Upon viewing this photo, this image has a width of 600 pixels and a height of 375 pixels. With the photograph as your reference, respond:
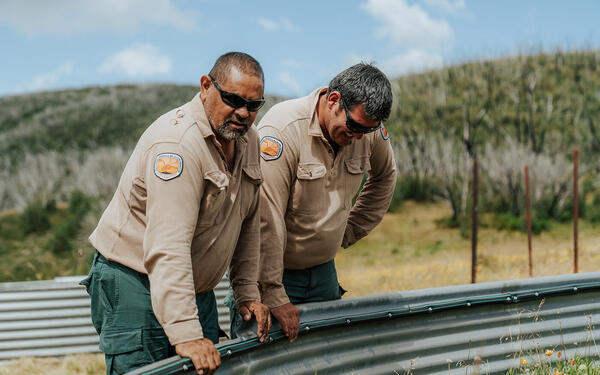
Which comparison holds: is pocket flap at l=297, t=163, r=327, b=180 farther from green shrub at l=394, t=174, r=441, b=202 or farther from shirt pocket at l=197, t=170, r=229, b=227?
green shrub at l=394, t=174, r=441, b=202

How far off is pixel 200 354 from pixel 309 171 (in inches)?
41.6

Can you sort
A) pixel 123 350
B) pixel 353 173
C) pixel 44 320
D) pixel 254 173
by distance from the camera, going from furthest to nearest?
pixel 44 320, pixel 353 173, pixel 254 173, pixel 123 350

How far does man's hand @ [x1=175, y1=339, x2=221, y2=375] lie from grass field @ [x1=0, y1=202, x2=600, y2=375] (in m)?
3.49

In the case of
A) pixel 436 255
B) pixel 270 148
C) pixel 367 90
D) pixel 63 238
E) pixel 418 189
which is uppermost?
pixel 367 90

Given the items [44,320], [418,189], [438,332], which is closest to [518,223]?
[418,189]

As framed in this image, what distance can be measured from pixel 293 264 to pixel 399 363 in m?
0.73

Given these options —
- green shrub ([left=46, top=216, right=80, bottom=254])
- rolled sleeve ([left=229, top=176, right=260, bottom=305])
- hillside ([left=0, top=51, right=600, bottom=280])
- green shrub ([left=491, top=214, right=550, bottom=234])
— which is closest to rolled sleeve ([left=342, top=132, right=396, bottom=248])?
rolled sleeve ([left=229, top=176, right=260, bottom=305])

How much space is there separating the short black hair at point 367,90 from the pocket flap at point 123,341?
1327 mm

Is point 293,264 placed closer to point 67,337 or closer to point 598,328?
point 598,328

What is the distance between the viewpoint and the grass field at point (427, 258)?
5.60 m

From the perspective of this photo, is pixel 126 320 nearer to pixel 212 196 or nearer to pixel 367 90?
pixel 212 196

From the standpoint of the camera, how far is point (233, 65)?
7.48 ft

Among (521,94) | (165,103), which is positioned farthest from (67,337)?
(165,103)

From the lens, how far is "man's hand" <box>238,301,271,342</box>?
2604 mm
